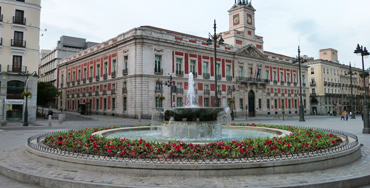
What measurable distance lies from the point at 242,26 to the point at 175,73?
1648 centimetres

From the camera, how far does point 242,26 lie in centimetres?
4475

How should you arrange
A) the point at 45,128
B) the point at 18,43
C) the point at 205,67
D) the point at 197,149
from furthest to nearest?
the point at 205,67
the point at 18,43
the point at 45,128
the point at 197,149

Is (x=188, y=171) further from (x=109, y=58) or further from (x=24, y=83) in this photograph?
(x=109, y=58)

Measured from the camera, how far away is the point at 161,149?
632cm

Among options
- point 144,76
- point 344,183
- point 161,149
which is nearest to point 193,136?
point 161,149

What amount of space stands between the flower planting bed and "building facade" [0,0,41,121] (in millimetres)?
23688

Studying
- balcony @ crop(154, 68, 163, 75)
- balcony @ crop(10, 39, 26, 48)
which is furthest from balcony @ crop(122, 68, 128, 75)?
balcony @ crop(10, 39, 26, 48)

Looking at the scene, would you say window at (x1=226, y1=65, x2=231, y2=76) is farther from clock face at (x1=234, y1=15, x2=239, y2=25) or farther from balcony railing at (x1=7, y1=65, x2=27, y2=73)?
balcony railing at (x1=7, y1=65, x2=27, y2=73)

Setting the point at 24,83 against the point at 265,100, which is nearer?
the point at 24,83

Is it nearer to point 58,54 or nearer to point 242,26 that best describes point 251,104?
point 242,26

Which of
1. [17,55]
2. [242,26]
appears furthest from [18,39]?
[242,26]

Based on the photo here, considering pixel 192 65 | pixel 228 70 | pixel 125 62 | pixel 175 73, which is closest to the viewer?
pixel 125 62

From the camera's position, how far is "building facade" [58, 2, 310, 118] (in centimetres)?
3278

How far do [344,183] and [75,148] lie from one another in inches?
242
